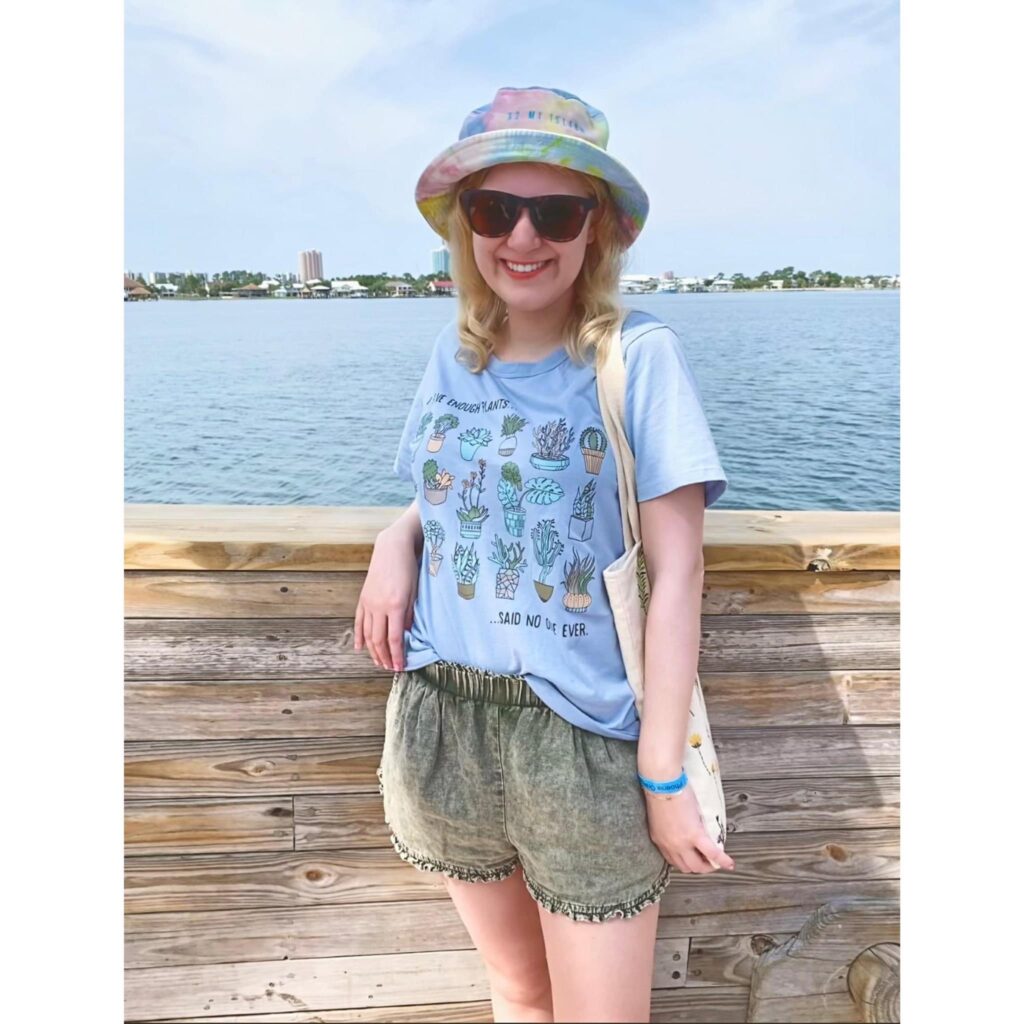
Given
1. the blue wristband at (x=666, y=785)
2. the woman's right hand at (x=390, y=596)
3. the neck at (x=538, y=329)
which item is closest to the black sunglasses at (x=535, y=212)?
the neck at (x=538, y=329)

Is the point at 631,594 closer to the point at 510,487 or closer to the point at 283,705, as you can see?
the point at 510,487

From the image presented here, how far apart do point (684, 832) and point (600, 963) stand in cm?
23

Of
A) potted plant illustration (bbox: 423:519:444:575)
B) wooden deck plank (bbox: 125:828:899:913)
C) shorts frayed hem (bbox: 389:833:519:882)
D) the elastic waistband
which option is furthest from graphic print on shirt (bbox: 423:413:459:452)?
wooden deck plank (bbox: 125:828:899:913)

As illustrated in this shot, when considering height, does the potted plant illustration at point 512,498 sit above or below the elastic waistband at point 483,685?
above

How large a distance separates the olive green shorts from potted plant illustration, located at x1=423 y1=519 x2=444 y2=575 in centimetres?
15

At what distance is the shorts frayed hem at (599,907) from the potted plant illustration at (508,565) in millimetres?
429

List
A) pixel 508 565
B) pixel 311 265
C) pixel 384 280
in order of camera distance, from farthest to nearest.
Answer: pixel 311 265 → pixel 384 280 → pixel 508 565

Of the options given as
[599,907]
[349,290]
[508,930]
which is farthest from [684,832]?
[349,290]

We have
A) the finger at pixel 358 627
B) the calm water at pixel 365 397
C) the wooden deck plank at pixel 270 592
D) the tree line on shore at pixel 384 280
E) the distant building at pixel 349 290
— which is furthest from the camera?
the distant building at pixel 349 290

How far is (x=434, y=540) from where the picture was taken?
1.32 metres

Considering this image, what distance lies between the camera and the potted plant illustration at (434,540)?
1304 millimetres

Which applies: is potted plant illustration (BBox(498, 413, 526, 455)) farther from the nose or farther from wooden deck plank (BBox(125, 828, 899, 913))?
wooden deck plank (BBox(125, 828, 899, 913))

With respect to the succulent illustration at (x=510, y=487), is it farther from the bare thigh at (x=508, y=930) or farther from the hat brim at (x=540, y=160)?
the bare thigh at (x=508, y=930)
